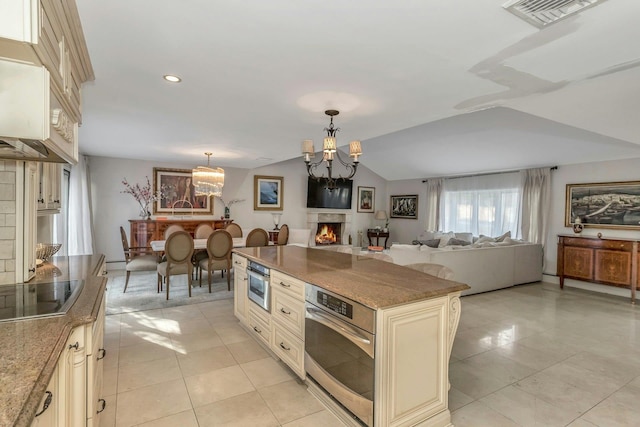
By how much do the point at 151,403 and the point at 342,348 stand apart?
1442mm

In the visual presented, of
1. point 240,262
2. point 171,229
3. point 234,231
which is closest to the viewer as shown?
point 240,262

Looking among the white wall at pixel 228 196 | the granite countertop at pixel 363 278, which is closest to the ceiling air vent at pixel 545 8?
the granite countertop at pixel 363 278

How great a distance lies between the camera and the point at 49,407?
109 centimetres

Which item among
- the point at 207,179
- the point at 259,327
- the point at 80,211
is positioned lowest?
the point at 259,327

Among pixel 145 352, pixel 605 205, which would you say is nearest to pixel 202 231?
pixel 145 352

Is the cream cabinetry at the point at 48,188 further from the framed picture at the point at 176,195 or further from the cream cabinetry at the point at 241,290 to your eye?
the framed picture at the point at 176,195

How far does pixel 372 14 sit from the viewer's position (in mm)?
1666

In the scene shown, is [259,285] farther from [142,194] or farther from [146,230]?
[142,194]

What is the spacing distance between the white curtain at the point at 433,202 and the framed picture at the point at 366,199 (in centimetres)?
186

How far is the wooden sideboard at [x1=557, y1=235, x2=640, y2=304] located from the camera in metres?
4.88

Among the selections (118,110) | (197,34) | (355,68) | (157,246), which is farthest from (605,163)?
(157,246)

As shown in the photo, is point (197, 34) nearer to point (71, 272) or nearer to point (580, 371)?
point (71, 272)

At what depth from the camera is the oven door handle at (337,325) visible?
1772mm

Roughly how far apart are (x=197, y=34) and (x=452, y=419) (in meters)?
2.92
